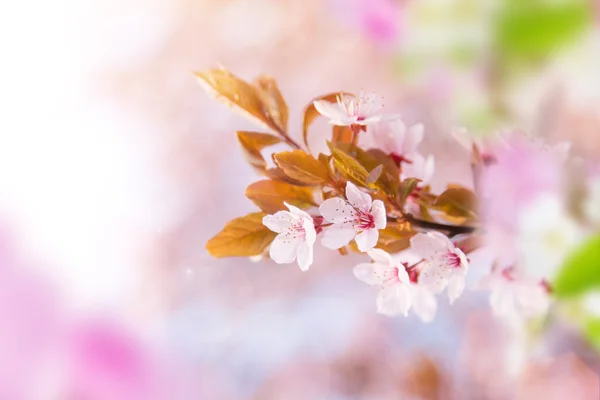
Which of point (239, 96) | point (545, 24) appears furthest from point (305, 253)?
point (545, 24)

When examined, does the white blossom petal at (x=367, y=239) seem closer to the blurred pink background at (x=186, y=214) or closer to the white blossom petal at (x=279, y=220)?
the white blossom petal at (x=279, y=220)

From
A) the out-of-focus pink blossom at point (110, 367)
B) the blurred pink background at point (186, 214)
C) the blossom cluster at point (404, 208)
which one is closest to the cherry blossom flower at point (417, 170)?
the blossom cluster at point (404, 208)

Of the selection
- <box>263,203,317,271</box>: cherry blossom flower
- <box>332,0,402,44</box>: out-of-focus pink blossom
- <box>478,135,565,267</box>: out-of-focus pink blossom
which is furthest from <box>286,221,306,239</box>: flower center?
<box>332,0,402,44</box>: out-of-focus pink blossom

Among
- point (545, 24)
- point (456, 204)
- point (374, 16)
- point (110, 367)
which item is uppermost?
point (374, 16)

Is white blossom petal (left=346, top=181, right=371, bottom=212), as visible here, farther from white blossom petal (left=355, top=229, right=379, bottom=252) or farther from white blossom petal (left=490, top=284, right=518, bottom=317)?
white blossom petal (left=490, top=284, right=518, bottom=317)

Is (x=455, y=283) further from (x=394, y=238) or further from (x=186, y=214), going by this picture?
(x=186, y=214)

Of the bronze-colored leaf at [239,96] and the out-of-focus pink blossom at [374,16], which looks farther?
the out-of-focus pink blossom at [374,16]

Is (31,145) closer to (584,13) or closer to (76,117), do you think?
(76,117)
